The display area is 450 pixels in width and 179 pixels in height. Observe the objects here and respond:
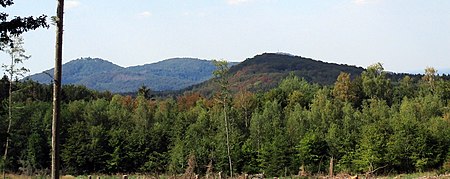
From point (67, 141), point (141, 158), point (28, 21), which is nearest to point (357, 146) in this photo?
point (141, 158)

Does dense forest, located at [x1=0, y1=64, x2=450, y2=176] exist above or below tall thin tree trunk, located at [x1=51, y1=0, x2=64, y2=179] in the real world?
below

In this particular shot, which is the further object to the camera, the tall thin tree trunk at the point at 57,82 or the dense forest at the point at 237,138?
the dense forest at the point at 237,138

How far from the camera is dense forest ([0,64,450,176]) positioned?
152 ft

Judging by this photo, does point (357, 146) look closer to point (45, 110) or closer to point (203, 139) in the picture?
point (203, 139)

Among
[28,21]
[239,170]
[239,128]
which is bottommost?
[239,170]

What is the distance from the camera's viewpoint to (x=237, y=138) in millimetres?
49969

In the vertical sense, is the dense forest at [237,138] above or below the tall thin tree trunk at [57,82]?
below

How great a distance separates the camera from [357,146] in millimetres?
48031

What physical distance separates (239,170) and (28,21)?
1534 inches

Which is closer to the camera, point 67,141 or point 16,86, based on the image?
point 16,86

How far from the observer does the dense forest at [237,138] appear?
46.2 metres

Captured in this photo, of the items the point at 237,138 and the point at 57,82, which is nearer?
the point at 57,82

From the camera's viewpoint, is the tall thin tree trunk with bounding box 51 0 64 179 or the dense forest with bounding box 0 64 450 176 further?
the dense forest with bounding box 0 64 450 176

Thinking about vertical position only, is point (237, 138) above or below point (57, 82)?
below
